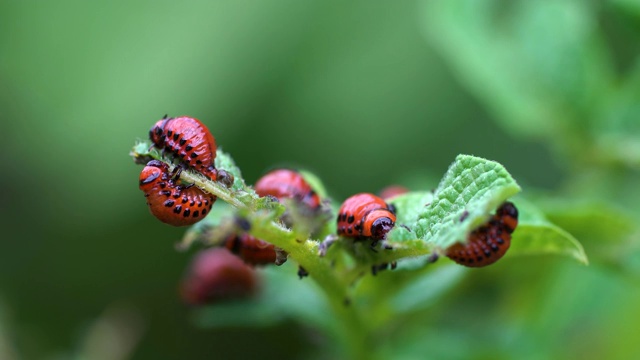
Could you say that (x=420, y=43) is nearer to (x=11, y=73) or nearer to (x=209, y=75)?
(x=209, y=75)

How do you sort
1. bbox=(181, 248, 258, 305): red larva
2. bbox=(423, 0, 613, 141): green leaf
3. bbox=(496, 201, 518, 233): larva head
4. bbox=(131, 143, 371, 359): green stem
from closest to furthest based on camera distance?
bbox=(131, 143, 371, 359): green stem
bbox=(496, 201, 518, 233): larva head
bbox=(181, 248, 258, 305): red larva
bbox=(423, 0, 613, 141): green leaf

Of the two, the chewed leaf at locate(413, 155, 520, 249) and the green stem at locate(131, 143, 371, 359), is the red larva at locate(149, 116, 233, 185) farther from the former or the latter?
the chewed leaf at locate(413, 155, 520, 249)

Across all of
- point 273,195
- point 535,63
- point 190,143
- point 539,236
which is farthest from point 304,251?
point 535,63

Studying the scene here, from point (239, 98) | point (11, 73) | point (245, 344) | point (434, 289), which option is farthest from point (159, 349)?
point (434, 289)

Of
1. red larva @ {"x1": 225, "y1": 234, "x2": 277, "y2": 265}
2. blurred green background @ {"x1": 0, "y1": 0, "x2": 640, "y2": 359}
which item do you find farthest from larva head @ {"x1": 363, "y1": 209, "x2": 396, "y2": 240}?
blurred green background @ {"x1": 0, "y1": 0, "x2": 640, "y2": 359}

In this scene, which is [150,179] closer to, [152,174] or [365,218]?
[152,174]
